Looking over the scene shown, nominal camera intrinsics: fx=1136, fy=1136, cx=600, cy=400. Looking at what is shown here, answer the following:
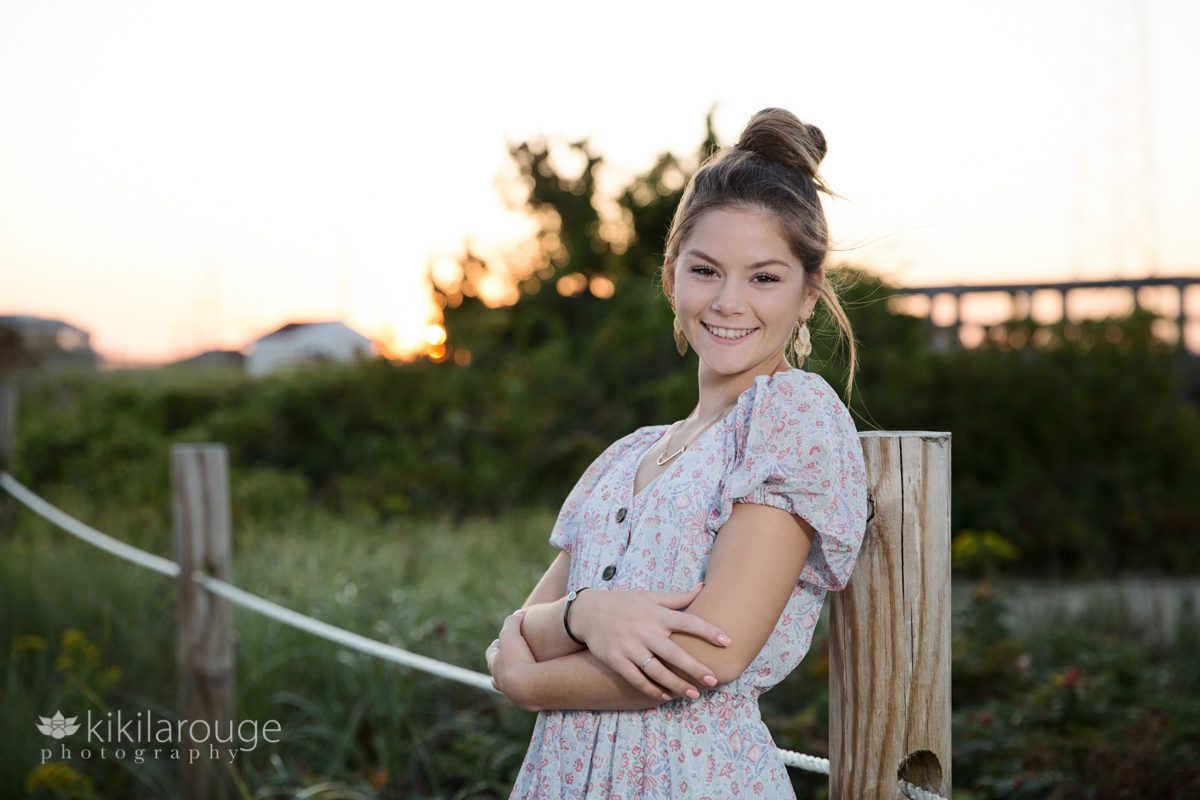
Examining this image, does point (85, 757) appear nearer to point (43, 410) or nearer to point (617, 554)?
point (617, 554)

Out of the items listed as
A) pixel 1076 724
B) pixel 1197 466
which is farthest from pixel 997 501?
pixel 1076 724

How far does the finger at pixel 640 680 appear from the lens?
1.45m

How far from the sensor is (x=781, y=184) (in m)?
1.64

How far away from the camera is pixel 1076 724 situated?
3648 millimetres

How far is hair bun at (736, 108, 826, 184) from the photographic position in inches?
65.6

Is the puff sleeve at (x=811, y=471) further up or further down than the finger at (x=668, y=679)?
further up

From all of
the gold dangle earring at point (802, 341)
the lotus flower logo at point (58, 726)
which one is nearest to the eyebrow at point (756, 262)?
the gold dangle earring at point (802, 341)

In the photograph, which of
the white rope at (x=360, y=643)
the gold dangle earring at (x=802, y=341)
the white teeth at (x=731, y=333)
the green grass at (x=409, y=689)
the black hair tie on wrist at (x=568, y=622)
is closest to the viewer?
the black hair tie on wrist at (x=568, y=622)

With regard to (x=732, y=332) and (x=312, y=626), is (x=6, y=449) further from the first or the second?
(x=732, y=332)

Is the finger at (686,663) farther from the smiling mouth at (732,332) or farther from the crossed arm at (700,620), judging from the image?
the smiling mouth at (732,332)

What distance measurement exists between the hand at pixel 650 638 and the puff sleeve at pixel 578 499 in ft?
1.10

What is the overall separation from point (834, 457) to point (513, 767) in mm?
2326

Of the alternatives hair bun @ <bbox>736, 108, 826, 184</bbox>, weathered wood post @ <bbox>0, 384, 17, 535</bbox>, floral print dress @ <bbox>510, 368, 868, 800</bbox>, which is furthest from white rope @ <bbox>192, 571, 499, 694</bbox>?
weathered wood post @ <bbox>0, 384, 17, 535</bbox>

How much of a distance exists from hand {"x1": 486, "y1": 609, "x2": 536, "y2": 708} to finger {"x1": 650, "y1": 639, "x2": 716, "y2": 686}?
0.28 metres
